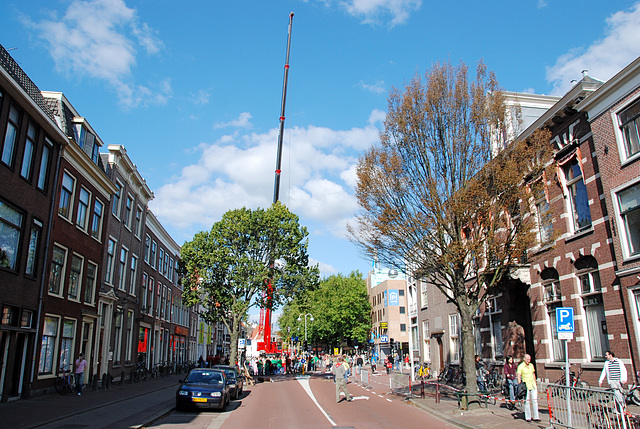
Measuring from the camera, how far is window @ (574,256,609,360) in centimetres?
1616

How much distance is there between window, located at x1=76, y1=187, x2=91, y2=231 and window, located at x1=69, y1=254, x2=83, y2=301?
1.61 meters

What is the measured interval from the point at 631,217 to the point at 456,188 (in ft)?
17.5

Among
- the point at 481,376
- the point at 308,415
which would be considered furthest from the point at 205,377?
the point at 481,376

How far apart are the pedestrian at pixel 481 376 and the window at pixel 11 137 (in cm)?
2037

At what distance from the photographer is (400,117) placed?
16828mm

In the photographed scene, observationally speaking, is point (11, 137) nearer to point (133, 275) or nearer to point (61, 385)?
point (61, 385)

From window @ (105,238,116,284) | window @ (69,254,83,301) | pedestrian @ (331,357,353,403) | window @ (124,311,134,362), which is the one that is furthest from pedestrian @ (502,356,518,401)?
window @ (124,311,134,362)

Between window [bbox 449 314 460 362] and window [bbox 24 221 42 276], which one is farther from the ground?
window [bbox 24 221 42 276]

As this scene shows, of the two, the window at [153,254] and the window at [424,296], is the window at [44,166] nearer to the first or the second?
the window at [153,254]

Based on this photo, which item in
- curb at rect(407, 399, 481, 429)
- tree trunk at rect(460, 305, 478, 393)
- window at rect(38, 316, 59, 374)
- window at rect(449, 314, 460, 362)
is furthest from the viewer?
window at rect(449, 314, 460, 362)

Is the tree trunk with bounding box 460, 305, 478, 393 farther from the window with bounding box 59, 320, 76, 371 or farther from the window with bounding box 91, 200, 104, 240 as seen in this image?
the window with bounding box 91, 200, 104, 240

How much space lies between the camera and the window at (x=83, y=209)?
2320 centimetres

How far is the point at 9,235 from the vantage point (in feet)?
56.3

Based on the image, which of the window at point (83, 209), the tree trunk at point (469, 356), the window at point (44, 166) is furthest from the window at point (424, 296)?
the window at point (44, 166)
